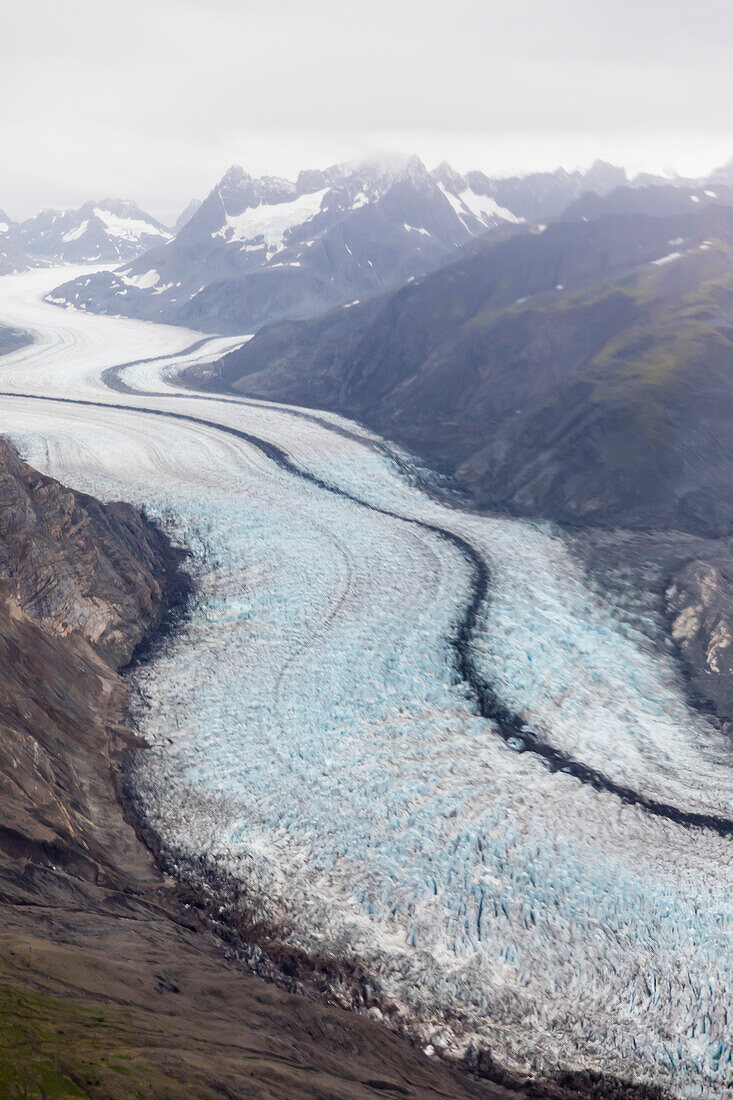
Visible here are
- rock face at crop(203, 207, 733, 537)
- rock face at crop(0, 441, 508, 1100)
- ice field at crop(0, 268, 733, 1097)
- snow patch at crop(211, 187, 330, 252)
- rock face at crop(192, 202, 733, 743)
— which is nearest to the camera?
rock face at crop(0, 441, 508, 1100)

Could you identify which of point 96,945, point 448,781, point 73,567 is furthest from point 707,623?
point 96,945

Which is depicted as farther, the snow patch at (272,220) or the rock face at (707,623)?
the snow patch at (272,220)

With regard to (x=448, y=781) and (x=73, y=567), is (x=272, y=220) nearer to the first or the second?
(x=73, y=567)

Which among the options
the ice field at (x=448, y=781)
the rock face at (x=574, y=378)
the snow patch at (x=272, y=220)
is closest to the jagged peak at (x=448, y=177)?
the snow patch at (x=272, y=220)

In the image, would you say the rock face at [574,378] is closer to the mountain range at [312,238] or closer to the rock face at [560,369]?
the rock face at [560,369]

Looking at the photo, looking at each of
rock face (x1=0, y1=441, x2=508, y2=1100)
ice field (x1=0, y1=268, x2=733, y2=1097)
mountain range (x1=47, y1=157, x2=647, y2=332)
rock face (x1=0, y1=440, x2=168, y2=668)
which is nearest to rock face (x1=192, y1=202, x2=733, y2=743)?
ice field (x1=0, y1=268, x2=733, y2=1097)

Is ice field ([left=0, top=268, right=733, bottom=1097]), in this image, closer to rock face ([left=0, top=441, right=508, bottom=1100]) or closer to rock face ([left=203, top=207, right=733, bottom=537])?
rock face ([left=0, top=441, right=508, bottom=1100])
